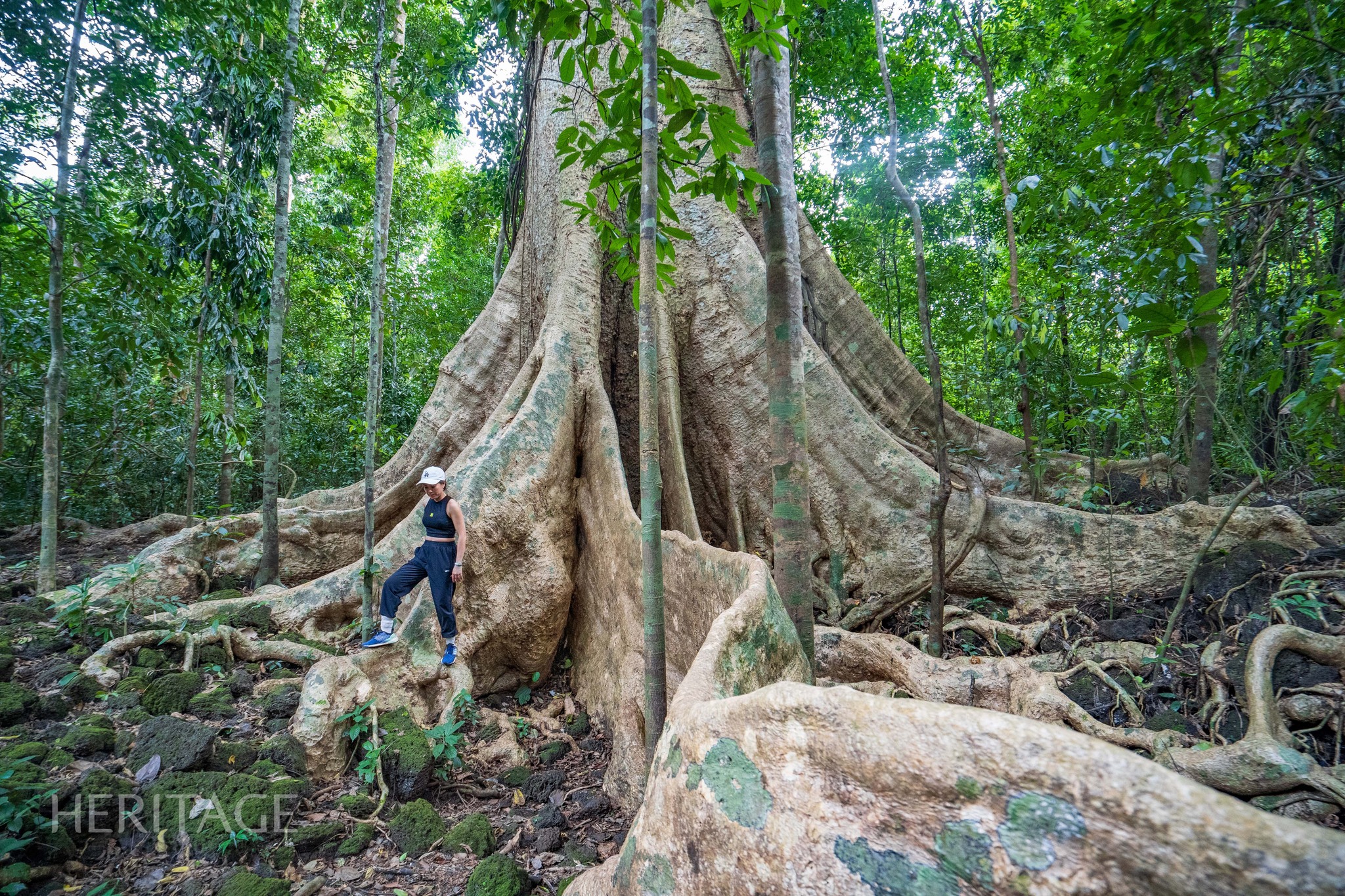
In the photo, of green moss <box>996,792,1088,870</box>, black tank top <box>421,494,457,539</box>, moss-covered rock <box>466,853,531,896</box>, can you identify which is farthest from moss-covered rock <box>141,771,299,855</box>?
green moss <box>996,792,1088,870</box>

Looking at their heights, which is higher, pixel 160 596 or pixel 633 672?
pixel 160 596

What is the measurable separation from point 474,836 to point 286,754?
1.03 meters

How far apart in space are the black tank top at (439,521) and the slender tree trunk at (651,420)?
79.8 inches

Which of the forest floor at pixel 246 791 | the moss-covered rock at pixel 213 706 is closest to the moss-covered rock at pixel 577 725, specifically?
the forest floor at pixel 246 791

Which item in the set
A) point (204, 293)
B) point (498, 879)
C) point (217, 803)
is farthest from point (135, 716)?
point (204, 293)

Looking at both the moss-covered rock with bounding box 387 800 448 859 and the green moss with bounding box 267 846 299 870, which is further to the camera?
the moss-covered rock with bounding box 387 800 448 859

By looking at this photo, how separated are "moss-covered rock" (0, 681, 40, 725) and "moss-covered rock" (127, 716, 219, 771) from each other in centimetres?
63

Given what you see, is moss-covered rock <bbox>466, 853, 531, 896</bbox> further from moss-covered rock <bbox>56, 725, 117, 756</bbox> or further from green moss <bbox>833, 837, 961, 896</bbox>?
moss-covered rock <bbox>56, 725, 117, 756</bbox>

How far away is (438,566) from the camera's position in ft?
12.8

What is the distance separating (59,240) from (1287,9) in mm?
7362

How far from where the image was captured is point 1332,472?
14.3 ft

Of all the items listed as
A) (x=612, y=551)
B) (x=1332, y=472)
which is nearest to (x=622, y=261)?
(x=612, y=551)

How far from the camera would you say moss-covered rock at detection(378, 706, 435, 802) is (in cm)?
304

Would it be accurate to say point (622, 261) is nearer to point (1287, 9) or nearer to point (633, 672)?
point (633, 672)
